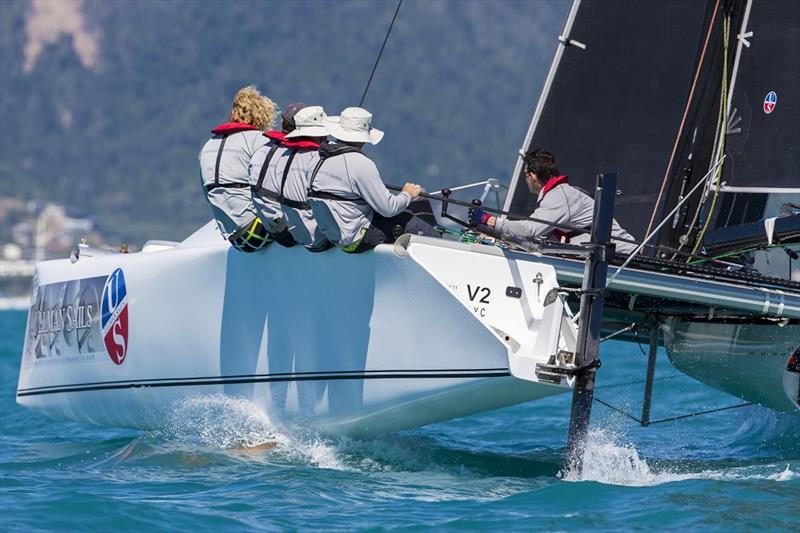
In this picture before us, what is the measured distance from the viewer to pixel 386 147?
9825 cm

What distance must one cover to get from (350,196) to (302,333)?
785 mm

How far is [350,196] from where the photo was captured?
19.0 feet

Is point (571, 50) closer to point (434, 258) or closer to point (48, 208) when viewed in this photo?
point (434, 258)

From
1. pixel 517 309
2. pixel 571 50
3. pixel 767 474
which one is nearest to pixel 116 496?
pixel 517 309

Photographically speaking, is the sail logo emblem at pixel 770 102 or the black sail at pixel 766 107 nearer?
the black sail at pixel 766 107

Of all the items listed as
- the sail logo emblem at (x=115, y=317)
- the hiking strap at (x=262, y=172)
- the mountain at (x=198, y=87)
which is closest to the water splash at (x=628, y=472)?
the hiking strap at (x=262, y=172)

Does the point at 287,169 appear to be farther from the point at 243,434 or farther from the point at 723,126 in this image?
the point at 723,126

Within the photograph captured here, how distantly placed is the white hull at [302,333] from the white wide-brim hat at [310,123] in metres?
0.52

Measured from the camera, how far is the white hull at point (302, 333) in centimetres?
566

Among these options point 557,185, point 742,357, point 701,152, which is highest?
point 701,152

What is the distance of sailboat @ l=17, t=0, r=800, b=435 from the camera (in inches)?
224

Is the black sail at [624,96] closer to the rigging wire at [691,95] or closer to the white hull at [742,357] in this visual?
the rigging wire at [691,95]

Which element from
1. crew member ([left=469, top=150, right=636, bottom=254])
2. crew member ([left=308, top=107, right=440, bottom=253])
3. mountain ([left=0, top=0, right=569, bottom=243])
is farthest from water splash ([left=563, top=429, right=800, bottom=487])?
mountain ([left=0, top=0, right=569, bottom=243])

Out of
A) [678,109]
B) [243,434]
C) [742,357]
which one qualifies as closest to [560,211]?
[742,357]
